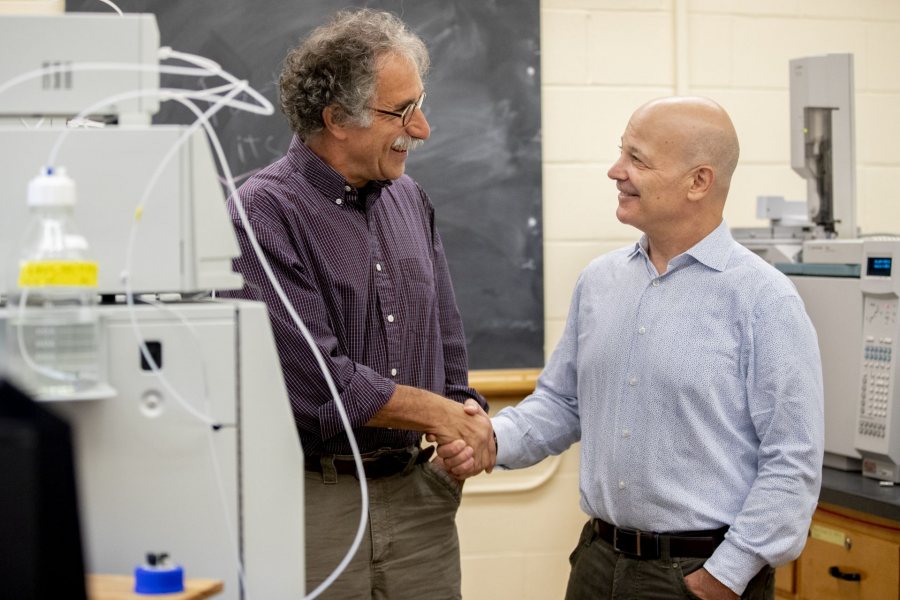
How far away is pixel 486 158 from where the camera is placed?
3371mm

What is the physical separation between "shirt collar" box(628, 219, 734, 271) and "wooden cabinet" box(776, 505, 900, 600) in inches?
32.3

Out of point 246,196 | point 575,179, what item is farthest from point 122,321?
point 575,179

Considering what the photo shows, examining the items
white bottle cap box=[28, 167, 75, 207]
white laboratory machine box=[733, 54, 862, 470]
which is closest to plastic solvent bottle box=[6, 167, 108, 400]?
white bottle cap box=[28, 167, 75, 207]

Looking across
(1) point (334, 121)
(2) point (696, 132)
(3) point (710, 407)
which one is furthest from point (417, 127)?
(3) point (710, 407)

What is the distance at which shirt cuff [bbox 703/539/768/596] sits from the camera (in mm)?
1857

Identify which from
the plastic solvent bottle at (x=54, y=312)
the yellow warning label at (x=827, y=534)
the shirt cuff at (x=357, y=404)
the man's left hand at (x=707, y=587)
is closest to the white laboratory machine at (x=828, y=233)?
the yellow warning label at (x=827, y=534)

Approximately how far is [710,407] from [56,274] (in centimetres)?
121

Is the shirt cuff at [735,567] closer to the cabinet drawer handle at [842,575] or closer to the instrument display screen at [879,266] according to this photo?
the cabinet drawer handle at [842,575]

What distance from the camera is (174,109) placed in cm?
315

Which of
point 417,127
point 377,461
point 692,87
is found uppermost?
point 692,87

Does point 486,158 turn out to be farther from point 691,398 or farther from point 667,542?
point 667,542

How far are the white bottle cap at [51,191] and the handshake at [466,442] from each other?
1.11 metres

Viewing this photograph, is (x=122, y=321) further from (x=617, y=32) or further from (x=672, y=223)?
(x=617, y=32)

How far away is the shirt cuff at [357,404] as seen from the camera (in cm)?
195
